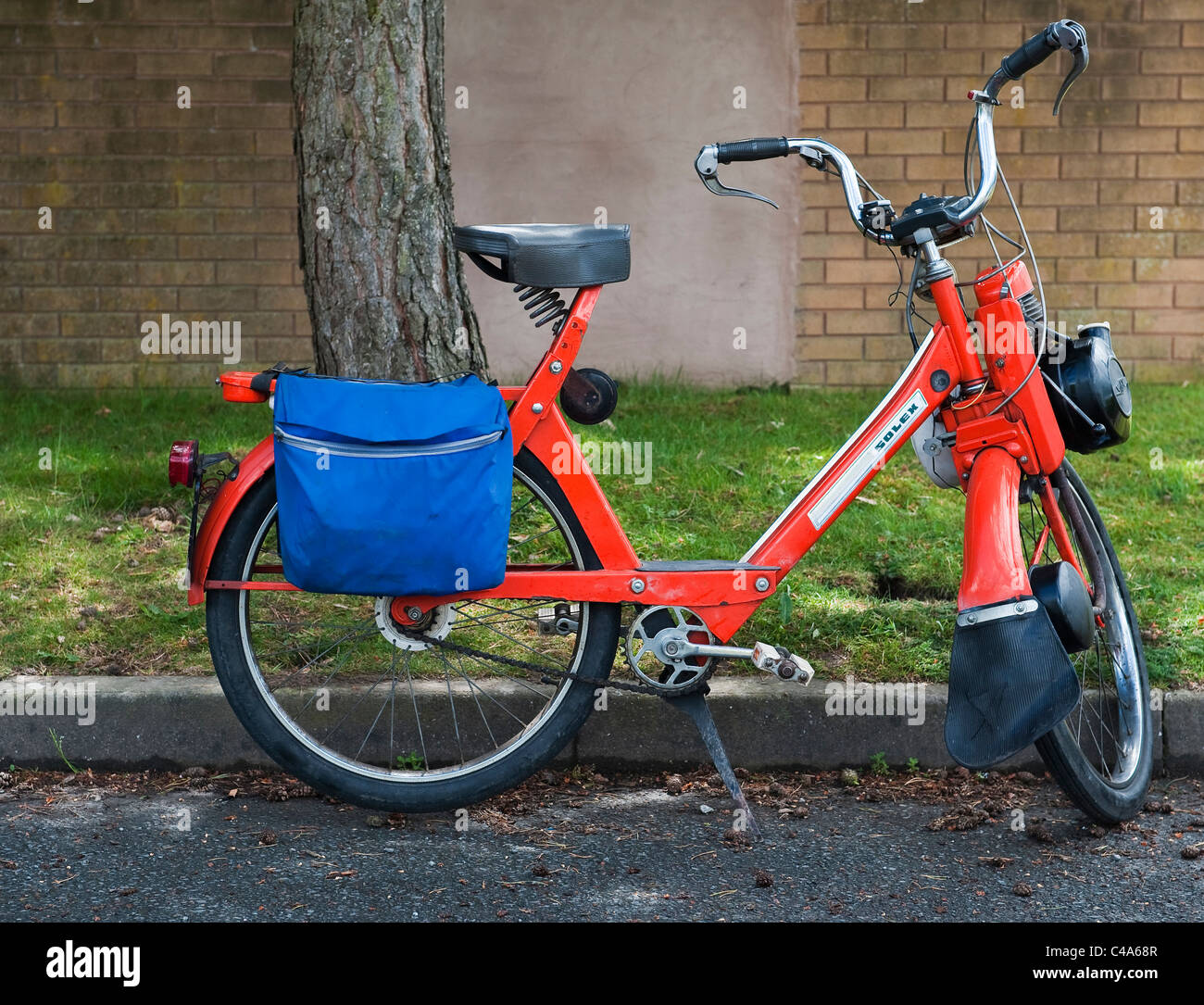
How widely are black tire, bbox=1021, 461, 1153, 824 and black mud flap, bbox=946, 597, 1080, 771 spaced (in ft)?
1.03

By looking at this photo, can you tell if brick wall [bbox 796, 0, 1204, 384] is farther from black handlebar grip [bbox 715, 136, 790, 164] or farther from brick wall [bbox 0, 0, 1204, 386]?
black handlebar grip [bbox 715, 136, 790, 164]

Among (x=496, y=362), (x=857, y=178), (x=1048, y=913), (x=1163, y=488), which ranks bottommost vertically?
(x=1048, y=913)

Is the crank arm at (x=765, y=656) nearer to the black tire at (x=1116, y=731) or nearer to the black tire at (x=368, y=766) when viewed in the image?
the black tire at (x=368, y=766)

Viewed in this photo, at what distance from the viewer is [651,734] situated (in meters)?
3.65

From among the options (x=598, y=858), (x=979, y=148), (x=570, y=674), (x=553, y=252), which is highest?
(x=979, y=148)

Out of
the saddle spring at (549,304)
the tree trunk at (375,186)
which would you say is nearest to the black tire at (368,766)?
the saddle spring at (549,304)

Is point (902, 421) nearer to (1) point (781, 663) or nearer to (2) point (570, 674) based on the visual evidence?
(1) point (781, 663)

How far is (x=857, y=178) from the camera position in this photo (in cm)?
321

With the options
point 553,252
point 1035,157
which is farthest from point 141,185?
point 553,252

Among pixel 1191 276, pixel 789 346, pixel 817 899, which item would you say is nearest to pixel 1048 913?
pixel 817 899

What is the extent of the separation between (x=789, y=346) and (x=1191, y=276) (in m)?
2.49

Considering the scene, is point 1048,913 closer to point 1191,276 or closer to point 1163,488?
point 1163,488

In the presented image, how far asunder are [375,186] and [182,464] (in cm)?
178

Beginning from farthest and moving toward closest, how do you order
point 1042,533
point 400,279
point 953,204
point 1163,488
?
1. point 1163,488
2. point 400,279
3. point 1042,533
4. point 953,204
